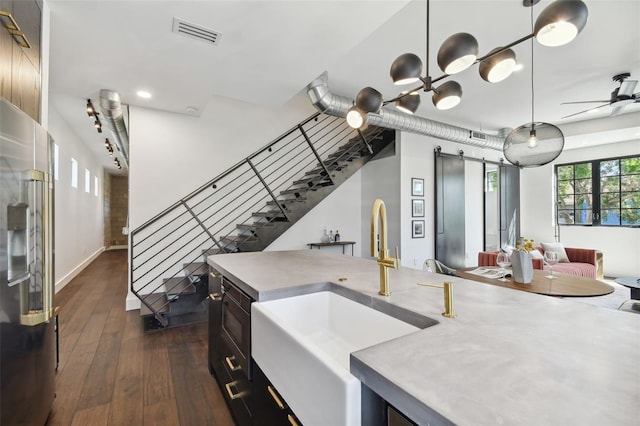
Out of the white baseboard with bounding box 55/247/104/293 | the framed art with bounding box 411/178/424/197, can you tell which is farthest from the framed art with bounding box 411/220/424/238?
the white baseboard with bounding box 55/247/104/293

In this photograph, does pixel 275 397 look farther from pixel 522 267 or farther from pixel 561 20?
pixel 522 267

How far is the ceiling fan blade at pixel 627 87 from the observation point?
154 inches

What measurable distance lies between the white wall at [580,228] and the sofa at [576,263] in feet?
2.83

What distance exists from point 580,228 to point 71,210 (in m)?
11.2

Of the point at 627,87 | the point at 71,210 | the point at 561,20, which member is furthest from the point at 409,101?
the point at 71,210

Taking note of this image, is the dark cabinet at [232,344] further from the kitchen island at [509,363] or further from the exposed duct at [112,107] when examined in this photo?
the exposed duct at [112,107]

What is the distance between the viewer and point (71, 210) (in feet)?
19.1

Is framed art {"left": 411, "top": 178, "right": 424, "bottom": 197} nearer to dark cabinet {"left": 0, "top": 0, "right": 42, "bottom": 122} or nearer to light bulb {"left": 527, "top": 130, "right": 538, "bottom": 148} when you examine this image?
light bulb {"left": 527, "top": 130, "right": 538, "bottom": 148}

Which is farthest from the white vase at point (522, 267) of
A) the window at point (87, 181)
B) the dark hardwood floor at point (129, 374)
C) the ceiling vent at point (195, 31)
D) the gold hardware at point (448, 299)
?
the window at point (87, 181)

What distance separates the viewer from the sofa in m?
4.91

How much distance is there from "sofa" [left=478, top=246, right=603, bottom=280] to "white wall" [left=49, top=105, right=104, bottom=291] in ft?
20.9

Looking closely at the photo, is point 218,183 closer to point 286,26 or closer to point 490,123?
point 286,26

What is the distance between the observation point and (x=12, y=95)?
5.23 feet

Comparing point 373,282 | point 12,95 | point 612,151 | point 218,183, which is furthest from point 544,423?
point 612,151
